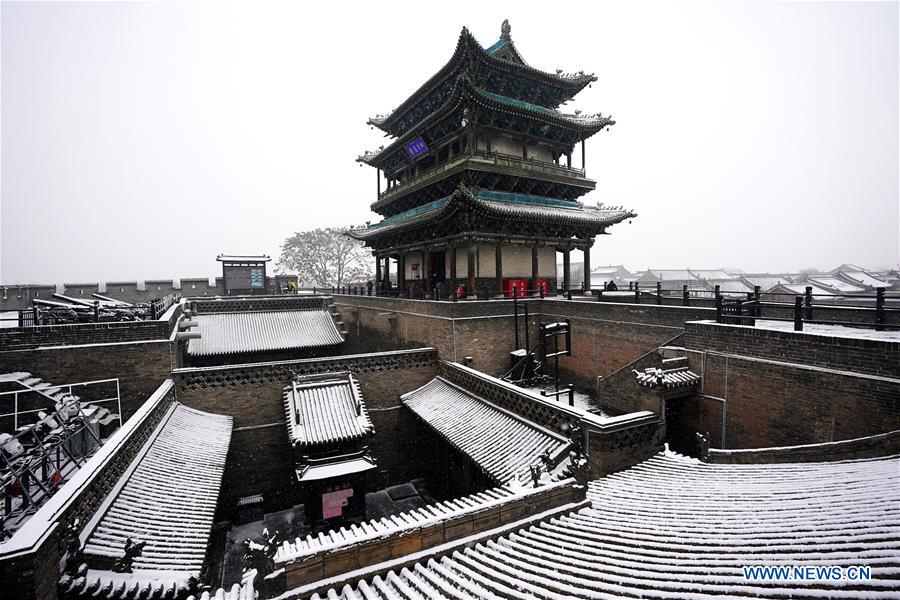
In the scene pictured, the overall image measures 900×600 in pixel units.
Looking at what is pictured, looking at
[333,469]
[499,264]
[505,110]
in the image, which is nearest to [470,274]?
[499,264]

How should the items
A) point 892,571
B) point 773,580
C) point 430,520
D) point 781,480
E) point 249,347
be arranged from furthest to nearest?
1. point 249,347
2. point 781,480
3. point 430,520
4. point 773,580
5. point 892,571

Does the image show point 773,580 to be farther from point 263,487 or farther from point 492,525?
point 263,487

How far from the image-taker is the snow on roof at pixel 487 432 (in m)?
8.40

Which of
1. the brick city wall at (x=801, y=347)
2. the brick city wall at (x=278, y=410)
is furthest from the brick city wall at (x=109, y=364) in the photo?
the brick city wall at (x=801, y=347)

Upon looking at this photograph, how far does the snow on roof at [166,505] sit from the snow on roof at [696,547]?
3.38 m

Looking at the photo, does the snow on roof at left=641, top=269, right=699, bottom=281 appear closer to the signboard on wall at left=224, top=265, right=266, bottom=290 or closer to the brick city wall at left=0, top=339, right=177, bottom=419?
the signboard on wall at left=224, top=265, right=266, bottom=290

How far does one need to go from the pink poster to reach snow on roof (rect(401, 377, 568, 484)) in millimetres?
3151

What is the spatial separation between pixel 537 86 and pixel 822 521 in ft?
69.6

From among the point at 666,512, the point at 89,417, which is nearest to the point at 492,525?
the point at 666,512

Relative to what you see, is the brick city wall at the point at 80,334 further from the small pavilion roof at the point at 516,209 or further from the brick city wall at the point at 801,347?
the brick city wall at the point at 801,347

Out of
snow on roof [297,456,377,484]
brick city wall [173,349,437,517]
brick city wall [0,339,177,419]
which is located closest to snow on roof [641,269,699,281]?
brick city wall [173,349,437,517]

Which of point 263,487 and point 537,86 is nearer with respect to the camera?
point 263,487

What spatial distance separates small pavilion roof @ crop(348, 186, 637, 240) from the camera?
16.1 m

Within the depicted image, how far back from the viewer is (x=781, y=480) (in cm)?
595
